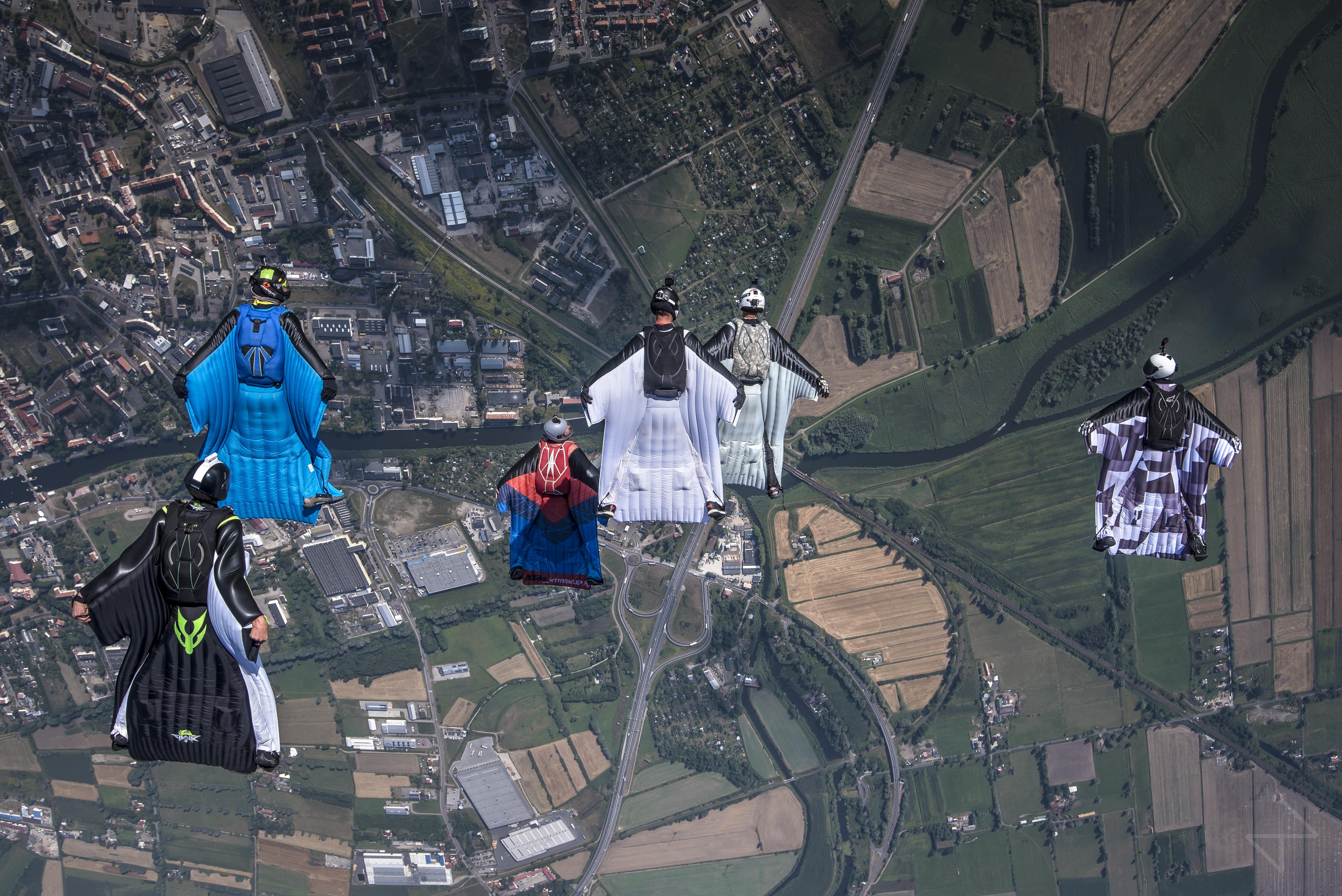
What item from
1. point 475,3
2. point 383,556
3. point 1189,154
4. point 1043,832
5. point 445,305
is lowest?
point 1043,832

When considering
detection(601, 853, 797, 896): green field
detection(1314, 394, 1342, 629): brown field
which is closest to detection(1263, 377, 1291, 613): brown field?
detection(1314, 394, 1342, 629): brown field

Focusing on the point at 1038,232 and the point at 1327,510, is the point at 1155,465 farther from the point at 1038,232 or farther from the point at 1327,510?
the point at 1327,510

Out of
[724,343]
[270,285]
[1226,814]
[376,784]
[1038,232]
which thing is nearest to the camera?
[270,285]

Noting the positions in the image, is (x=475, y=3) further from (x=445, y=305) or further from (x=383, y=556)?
(x=383, y=556)

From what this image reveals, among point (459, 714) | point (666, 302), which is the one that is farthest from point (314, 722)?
point (666, 302)

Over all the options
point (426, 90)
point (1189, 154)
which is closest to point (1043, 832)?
point (1189, 154)

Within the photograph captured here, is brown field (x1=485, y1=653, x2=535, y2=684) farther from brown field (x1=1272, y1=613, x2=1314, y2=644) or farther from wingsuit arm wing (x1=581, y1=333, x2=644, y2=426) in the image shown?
brown field (x1=1272, y1=613, x2=1314, y2=644)
